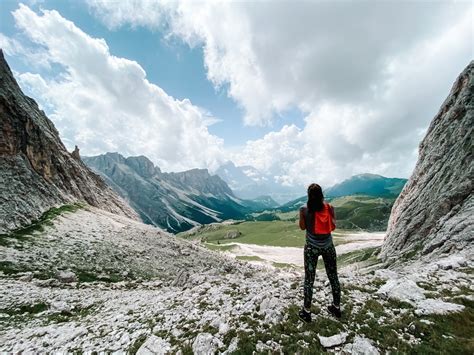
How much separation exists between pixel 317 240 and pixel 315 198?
1942 mm

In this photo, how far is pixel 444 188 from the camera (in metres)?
33.8

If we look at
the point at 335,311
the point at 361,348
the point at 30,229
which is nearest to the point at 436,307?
the point at 335,311

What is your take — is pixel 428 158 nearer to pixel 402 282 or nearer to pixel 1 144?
pixel 402 282

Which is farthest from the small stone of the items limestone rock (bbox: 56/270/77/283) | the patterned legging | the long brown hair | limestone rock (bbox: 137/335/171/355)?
limestone rock (bbox: 56/270/77/283)

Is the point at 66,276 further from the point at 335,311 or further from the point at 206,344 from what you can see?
the point at 335,311

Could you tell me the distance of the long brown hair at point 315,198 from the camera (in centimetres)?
1066

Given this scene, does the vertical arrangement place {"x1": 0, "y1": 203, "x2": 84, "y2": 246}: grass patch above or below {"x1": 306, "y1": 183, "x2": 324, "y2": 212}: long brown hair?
below

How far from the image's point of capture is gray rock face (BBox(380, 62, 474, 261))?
1067 inches

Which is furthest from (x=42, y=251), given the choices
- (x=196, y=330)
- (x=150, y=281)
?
(x=196, y=330)

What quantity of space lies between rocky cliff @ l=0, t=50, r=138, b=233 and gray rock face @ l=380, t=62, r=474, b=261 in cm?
5229

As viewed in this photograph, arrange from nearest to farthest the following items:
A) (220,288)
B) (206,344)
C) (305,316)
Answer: (206,344) < (305,316) < (220,288)

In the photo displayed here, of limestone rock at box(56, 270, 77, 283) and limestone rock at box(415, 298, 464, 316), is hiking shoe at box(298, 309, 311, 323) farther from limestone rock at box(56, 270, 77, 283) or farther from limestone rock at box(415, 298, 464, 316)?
limestone rock at box(56, 270, 77, 283)

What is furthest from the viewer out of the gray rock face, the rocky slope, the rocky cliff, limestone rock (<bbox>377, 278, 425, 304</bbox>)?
the rocky cliff

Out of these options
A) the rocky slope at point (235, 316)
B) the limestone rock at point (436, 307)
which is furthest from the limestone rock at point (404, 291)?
the limestone rock at point (436, 307)
